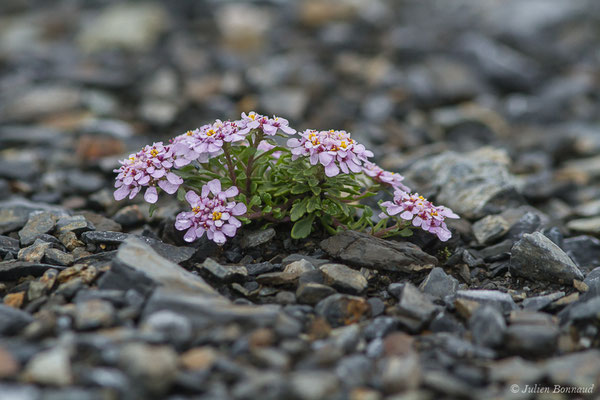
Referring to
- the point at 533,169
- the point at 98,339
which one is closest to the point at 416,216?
the point at 98,339

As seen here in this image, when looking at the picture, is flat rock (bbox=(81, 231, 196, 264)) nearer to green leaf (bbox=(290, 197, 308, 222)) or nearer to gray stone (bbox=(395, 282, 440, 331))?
green leaf (bbox=(290, 197, 308, 222))

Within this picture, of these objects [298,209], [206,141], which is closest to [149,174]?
[206,141]

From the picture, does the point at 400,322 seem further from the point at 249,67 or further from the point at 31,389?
the point at 249,67

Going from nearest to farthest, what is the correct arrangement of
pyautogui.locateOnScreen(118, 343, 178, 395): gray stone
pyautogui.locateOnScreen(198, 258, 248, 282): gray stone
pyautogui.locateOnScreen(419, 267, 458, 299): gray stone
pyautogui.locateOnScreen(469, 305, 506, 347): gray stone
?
pyautogui.locateOnScreen(118, 343, 178, 395): gray stone → pyautogui.locateOnScreen(469, 305, 506, 347): gray stone → pyautogui.locateOnScreen(198, 258, 248, 282): gray stone → pyautogui.locateOnScreen(419, 267, 458, 299): gray stone

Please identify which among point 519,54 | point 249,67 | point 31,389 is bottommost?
point 31,389

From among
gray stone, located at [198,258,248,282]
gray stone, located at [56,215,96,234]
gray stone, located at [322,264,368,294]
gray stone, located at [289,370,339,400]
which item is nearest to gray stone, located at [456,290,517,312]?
gray stone, located at [322,264,368,294]

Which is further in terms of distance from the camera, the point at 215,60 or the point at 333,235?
the point at 215,60

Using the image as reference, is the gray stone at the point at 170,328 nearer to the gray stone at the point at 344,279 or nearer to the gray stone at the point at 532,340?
the gray stone at the point at 344,279
